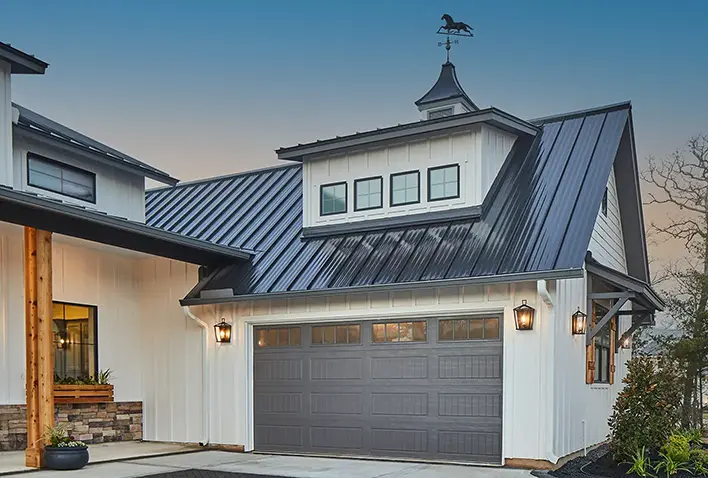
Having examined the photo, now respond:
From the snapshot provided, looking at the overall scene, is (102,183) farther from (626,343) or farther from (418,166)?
(626,343)

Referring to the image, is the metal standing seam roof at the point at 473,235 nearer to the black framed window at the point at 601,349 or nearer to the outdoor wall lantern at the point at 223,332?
the outdoor wall lantern at the point at 223,332

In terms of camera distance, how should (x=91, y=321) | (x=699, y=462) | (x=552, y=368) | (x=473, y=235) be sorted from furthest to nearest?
(x=91, y=321) → (x=473, y=235) → (x=552, y=368) → (x=699, y=462)

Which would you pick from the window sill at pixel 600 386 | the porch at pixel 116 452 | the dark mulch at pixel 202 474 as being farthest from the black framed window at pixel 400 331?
the porch at pixel 116 452

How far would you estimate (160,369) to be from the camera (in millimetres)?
12328

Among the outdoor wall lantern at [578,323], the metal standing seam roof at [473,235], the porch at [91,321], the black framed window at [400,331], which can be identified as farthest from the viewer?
the black framed window at [400,331]

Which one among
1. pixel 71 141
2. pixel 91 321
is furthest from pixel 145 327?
pixel 71 141

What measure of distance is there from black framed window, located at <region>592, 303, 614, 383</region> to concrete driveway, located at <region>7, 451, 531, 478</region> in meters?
3.26

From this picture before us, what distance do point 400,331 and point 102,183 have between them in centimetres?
590

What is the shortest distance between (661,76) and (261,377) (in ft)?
36.6

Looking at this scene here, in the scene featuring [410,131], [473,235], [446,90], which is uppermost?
[446,90]

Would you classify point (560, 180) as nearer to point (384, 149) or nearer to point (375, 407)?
point (384, 149)

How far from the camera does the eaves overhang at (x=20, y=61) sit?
9948mm

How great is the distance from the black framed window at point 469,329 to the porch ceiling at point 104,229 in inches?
151

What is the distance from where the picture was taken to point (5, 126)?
1009 cm
